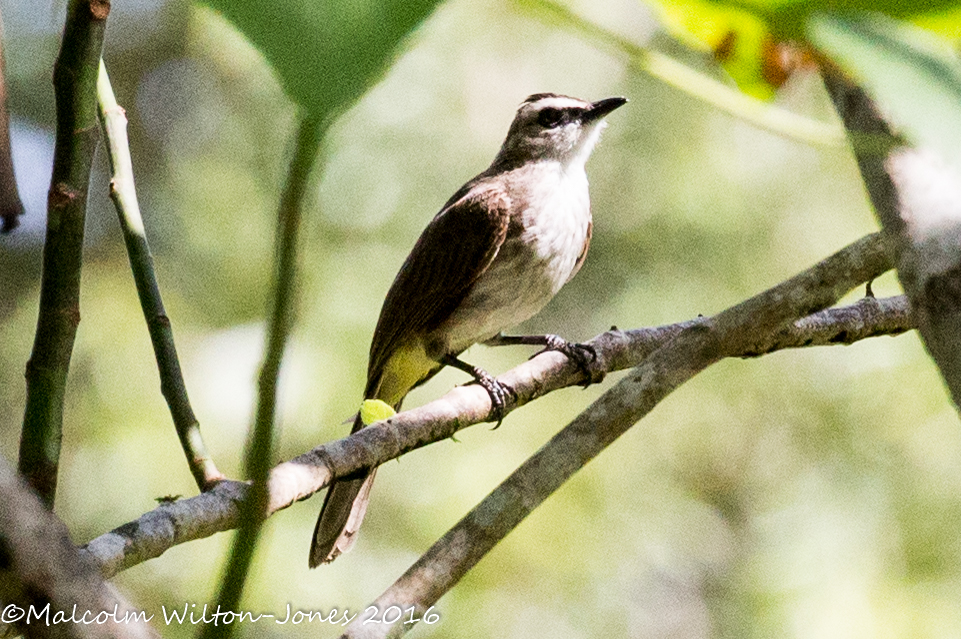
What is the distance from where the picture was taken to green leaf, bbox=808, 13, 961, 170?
1.38ft

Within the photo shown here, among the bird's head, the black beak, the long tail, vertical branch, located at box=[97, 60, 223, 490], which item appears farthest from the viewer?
the bird's head

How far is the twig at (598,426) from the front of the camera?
5.36 ft

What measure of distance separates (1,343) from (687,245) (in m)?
6.22

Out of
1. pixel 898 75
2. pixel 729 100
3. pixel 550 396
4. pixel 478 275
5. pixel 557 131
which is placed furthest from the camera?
pixel 550 396

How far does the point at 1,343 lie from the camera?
9047 millimetres

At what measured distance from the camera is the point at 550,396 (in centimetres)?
857

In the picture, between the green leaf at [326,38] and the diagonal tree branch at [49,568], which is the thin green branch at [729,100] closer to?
the green leaf at [326,38]

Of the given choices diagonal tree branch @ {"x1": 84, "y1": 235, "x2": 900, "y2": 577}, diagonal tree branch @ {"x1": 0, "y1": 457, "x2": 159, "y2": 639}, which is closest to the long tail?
diagonal tree branch @ {"x1": 84, "y1": 235, "x2": 900, "y2": 577}

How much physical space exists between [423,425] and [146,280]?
1070mm

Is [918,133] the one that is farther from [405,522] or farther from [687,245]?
[687,245]

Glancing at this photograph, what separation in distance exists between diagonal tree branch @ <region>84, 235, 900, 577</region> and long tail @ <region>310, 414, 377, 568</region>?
121cm

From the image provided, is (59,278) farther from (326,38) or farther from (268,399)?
(326,38)

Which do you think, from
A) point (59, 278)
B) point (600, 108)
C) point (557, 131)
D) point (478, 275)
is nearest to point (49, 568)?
point (59, 278)

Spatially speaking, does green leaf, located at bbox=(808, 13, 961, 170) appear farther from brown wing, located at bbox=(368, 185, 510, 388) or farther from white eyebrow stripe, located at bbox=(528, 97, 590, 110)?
white eyebrow stripe, located at bbox=(528, 97, 590, 110)
